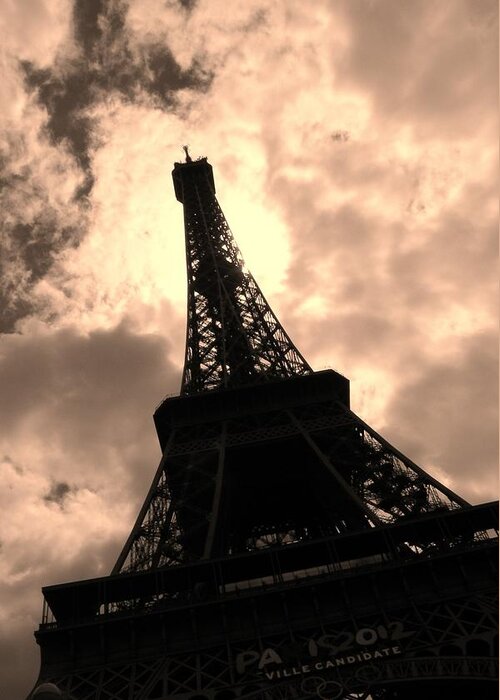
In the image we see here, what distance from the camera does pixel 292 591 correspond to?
26.3 meters

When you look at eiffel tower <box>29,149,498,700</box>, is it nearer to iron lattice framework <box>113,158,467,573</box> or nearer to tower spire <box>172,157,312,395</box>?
iron lattice framework <box>113,158,467,573</box>

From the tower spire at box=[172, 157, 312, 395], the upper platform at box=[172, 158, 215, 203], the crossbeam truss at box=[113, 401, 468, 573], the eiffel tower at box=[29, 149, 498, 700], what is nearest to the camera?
the eiffel tower at box=[29, 149, 498, 700]

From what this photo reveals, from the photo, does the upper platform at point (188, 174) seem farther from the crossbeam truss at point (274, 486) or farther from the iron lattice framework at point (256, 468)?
the crossbeam truss at point (274, 486)

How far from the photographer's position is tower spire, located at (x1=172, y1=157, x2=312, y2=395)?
48062 millimetres

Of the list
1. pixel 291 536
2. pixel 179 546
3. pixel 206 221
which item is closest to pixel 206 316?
pixel 206 221

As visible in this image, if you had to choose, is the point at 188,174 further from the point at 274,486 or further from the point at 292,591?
the point at 292,591

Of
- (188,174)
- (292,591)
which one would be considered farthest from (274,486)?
(188,174)

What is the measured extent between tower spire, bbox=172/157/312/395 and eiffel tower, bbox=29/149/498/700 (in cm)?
742

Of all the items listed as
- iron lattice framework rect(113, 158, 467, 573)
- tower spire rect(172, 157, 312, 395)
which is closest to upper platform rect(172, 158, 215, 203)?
tower spire rect(172, 157, 312, 395)

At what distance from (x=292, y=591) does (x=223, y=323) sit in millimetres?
29468

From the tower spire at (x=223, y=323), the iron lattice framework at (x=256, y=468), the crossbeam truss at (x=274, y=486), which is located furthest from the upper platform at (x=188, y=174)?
the crossbeam truss at (x=274, y=486)

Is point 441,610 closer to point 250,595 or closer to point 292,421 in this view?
point 250,595

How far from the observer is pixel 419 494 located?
32.1 meters

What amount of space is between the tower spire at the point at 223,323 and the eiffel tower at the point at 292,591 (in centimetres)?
742
